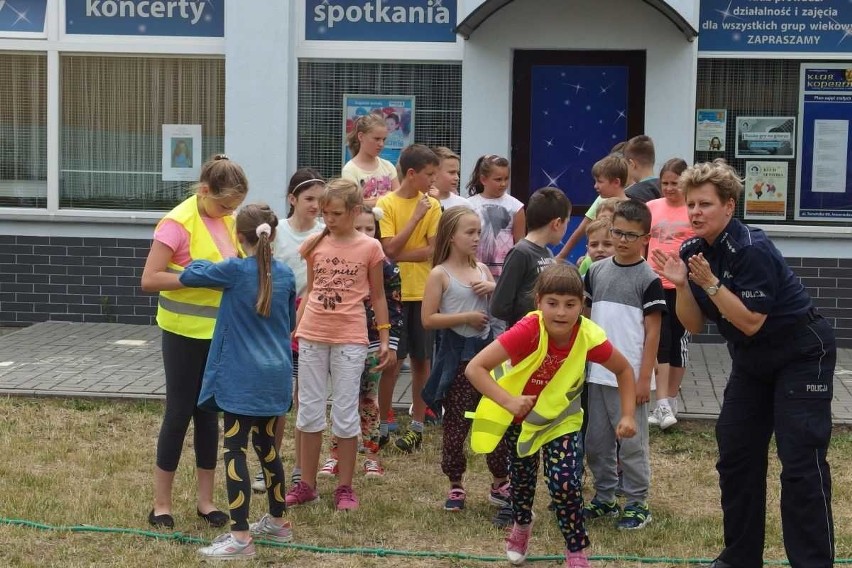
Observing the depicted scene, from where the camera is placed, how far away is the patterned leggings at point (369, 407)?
6.75 meters

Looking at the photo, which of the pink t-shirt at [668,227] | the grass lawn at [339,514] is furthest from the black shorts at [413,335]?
the pink t-shirt at [668,227]

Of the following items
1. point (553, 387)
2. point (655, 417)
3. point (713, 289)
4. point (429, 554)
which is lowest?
point (429, 554)

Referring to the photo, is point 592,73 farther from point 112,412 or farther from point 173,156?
point 112,412

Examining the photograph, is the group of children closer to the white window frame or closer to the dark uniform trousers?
the dark uniform trousers

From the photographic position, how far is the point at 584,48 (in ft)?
35.9

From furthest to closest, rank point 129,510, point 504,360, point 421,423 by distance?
point 421,423 < point 129,510 < point 504,360

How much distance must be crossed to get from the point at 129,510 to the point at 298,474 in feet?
3.01

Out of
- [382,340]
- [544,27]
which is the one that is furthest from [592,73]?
[382,340]

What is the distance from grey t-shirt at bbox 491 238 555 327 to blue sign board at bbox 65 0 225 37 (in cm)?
613

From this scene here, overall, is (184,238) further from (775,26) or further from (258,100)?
→ (775,26)

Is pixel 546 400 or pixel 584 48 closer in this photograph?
pixel 546 400

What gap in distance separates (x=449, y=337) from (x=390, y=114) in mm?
5278

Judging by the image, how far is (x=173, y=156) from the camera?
1174 cm

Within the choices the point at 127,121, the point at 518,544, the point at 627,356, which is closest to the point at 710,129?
the point at 127,121
